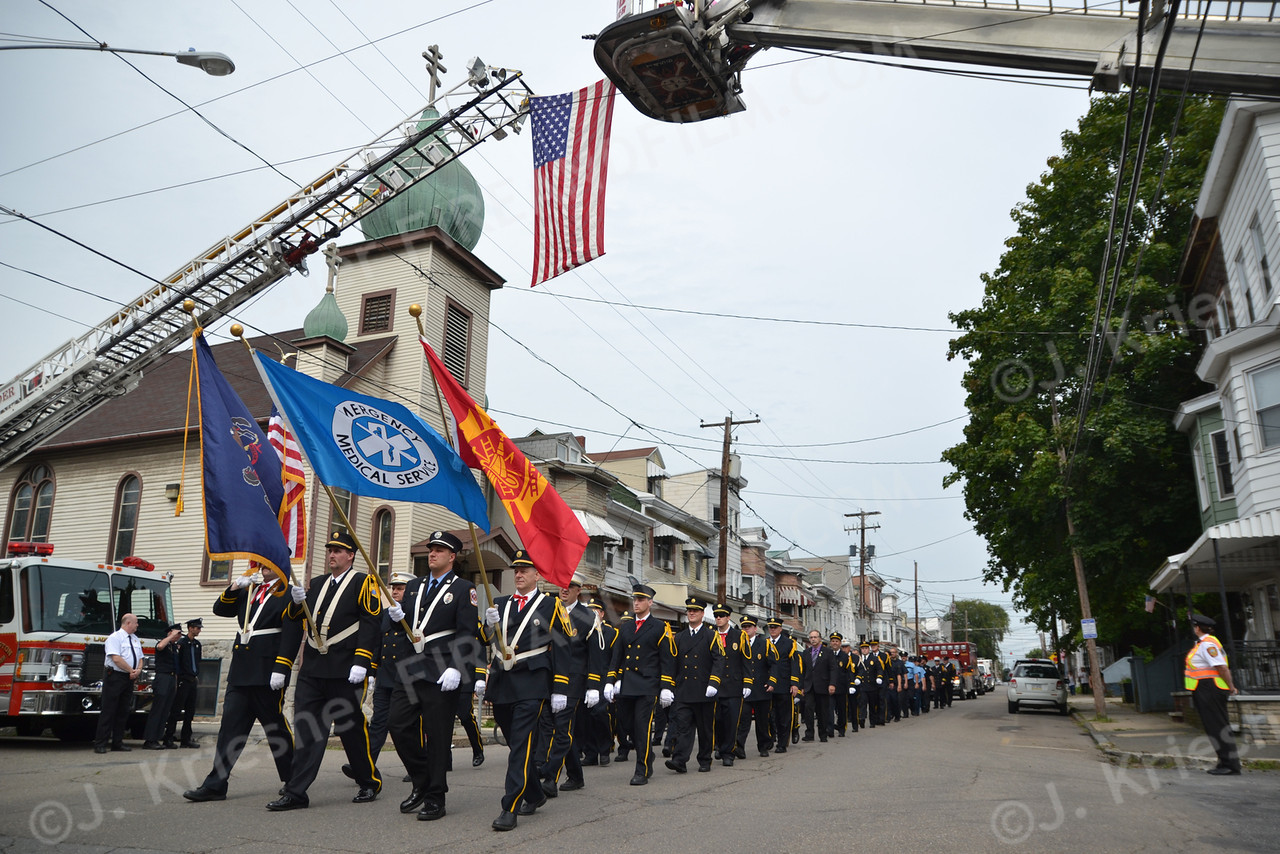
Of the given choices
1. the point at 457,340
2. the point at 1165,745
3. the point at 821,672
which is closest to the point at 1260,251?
the point at 1165,745

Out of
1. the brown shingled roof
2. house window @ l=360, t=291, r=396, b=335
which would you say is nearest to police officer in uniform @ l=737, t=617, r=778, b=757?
the brown shingled roof

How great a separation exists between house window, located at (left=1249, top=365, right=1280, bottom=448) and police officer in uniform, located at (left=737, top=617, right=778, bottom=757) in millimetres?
11837

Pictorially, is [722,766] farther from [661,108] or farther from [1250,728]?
[1250,728]

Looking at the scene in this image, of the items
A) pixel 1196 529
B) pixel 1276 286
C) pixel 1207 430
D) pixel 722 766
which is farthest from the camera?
pixel 1196 529

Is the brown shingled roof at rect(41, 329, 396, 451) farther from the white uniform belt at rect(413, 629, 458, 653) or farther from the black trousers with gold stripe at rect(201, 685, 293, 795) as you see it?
the white uniform belt at rect(413, 629, 458, 653)

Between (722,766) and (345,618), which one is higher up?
(345,618)

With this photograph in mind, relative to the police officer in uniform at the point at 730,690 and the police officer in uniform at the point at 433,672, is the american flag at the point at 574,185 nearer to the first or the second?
the police officer in uniform at the point at 730,690

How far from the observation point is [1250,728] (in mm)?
15562

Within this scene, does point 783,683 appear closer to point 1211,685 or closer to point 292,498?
point 1211,685

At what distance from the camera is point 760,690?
561 inches

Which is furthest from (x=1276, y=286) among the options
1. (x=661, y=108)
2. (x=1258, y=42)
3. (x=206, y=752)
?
(x=206, y=752)

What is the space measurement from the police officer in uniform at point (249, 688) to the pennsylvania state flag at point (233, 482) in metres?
0.33

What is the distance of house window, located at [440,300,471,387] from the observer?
29.4 m

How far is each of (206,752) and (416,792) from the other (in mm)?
6346
